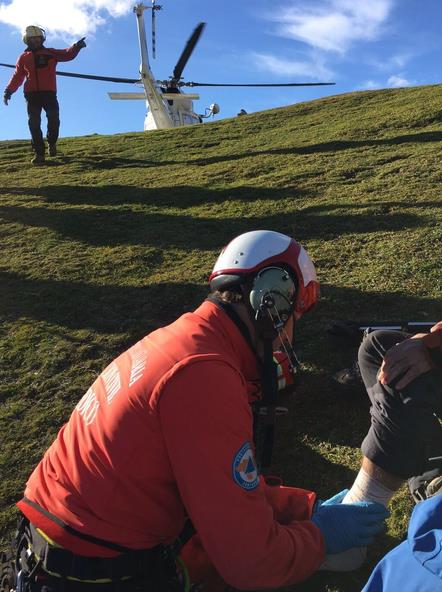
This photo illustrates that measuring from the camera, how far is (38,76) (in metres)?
11.4

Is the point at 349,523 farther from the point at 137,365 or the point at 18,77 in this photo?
the point at 18,77

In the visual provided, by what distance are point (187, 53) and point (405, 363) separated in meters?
36.0

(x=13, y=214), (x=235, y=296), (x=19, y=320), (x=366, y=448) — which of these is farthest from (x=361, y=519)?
(x=13, y=214)

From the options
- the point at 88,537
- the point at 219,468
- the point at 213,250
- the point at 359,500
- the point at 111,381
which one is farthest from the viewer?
the point at 213,250

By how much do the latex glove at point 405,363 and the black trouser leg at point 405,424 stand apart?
0.03 m

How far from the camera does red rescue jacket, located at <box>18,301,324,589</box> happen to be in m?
1.90

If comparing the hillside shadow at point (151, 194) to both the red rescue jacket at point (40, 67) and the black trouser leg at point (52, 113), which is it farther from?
the red rescue jacket at point (40, 67)

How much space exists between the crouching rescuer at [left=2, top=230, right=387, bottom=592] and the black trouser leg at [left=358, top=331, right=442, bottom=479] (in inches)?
10.6

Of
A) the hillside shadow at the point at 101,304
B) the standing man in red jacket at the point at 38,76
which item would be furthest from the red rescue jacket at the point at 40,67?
the hillside shadow at the point at 101,304

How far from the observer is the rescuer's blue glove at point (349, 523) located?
96.5 inches

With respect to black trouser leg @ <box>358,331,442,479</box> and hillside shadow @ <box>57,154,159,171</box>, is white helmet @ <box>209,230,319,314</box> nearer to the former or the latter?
black trouser leg @ <box>358,331,442,479</box>

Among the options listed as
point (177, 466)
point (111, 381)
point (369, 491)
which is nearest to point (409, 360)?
point (369, 491)

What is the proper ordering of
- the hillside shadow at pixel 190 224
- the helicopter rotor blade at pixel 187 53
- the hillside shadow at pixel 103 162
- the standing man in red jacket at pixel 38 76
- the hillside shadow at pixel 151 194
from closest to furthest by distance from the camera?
the hillside shadow at pixel 190 224
the hillside shadow at pixel 151 194
the standing man in red jacket at pixel 38 76
the hillside shadow at pixel 103 162
the helicopter rotor blade at pixel 187 53

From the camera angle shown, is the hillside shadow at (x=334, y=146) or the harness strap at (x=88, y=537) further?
the hillside shadow at (x=334, y=146)
